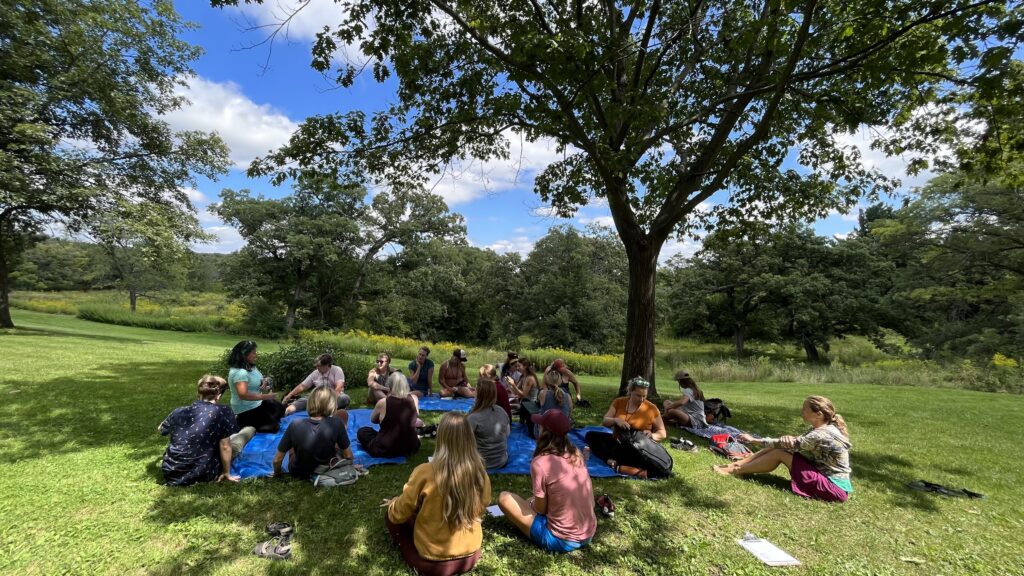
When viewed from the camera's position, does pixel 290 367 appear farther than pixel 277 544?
Yes

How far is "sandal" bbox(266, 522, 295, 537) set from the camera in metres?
3.54

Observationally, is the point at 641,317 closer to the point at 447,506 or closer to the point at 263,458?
the point at 447,506

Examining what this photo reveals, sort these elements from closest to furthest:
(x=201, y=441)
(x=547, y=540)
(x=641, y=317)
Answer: (x=547, y=540) < (x=201, y=441) < (x=641, y=317)

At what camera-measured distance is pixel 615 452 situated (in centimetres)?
552

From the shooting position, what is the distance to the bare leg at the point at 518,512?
358cm

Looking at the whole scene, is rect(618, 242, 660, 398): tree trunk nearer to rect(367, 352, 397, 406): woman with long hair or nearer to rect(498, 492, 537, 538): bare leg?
rect(367, 352, 397, 406): woman with long hair

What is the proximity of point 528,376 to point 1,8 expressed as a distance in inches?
811

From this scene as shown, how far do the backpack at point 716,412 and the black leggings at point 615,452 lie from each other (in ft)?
11.0

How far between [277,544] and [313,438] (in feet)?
4.18

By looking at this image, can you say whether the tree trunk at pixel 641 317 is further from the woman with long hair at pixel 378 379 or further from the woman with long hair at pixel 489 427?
the woman with long hair at pixel 378 379

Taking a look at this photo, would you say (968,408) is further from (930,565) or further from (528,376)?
(528,376)

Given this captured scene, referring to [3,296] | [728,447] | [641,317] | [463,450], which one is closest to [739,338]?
[641,317]

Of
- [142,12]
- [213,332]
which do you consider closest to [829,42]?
[142,12]

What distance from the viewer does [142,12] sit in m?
15.9
